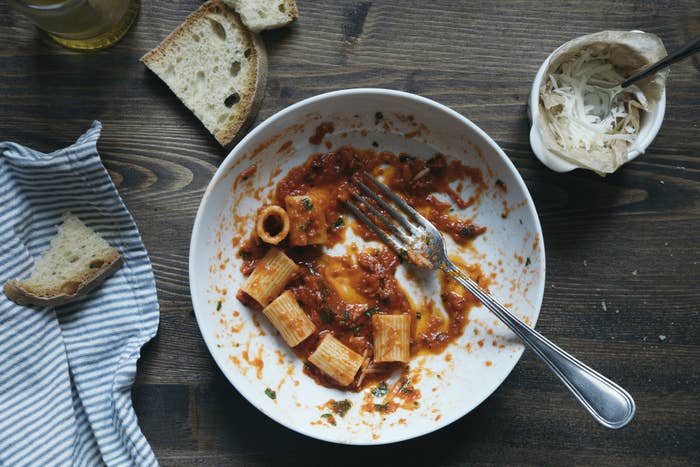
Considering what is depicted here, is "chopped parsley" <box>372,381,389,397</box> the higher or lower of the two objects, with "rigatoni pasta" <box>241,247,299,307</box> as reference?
lower

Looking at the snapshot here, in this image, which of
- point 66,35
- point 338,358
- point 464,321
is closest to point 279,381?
point 338,358

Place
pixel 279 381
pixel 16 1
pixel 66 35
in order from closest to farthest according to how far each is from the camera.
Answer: pixel 16 1, pixel 66 35, pixel 279 381

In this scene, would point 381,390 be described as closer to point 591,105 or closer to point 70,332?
point 70,332

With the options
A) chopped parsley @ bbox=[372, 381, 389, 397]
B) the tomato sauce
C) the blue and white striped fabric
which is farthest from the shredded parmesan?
the blue and white striped fabric

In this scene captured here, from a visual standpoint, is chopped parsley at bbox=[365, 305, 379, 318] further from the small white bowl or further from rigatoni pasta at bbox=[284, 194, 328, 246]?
the small white bowl

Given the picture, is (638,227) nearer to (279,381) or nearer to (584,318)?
(584,318)

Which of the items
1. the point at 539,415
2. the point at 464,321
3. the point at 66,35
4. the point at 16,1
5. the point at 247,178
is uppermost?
the point at 16,1

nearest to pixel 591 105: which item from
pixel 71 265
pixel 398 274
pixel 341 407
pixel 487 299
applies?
pixel 487 299
